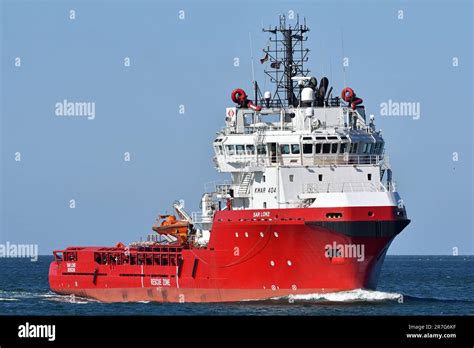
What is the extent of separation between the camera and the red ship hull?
50.0 metres

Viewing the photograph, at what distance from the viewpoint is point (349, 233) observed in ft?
163

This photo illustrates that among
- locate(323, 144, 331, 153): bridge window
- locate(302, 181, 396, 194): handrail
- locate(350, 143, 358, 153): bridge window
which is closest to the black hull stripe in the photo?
locate(302, 181, 396, 194): handrail

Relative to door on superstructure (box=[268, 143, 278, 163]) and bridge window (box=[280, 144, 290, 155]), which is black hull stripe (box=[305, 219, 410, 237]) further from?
door on superstructure (box=[268, 143, 278, 163])

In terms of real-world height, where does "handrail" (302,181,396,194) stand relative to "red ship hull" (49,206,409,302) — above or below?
above

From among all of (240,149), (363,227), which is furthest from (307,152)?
(363,227)

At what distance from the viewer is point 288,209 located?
166ft

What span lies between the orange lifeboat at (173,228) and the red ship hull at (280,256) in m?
3.57

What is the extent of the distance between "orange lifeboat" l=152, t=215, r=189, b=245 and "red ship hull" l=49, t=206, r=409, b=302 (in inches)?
140

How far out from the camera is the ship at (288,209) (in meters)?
50.3

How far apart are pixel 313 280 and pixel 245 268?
318 centimetres

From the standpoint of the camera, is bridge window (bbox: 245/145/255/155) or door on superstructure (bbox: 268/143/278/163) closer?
door on superstructure (bbox: 268/143/278/163)
